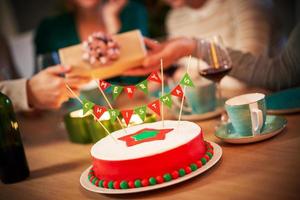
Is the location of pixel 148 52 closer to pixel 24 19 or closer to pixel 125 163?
pixel 125 163

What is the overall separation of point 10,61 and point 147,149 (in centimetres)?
205

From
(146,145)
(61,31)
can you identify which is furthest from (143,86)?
(61,31)

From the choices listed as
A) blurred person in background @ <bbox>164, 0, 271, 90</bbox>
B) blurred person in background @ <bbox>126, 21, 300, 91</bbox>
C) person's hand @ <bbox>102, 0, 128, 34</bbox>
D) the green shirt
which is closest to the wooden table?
blurred person in background @ <bbox>126, 21, 300, 91</bbox>

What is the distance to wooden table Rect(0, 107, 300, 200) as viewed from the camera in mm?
785

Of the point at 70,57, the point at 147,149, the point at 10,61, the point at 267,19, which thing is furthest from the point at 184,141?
the point at 10,61

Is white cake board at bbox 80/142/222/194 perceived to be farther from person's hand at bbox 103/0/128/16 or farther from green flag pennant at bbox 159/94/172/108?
person's hand at bbox 103/0/128/16

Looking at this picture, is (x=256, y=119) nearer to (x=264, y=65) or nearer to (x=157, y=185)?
(x=157, y=185)

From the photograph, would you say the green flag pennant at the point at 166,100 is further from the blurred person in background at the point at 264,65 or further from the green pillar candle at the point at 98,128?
the blurred person in background at the point at 264,65

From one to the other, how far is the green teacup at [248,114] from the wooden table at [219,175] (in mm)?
42

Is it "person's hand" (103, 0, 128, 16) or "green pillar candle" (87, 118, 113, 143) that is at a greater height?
"person's hand" (103, 0, 128, 16)

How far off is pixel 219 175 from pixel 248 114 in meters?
0.19

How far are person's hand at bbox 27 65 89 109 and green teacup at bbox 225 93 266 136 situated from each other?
68 cm

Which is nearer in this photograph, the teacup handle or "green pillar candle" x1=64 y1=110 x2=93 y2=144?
the teacup handle

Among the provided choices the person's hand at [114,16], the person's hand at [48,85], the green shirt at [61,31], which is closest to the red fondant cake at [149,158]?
the person's hand at [48,85]
